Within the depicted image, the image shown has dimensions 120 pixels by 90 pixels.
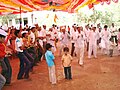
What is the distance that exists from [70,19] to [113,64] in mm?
23242

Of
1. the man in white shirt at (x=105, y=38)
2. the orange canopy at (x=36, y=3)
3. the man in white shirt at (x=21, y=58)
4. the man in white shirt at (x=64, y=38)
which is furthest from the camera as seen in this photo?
the orange canopy at (x=36, y=3)

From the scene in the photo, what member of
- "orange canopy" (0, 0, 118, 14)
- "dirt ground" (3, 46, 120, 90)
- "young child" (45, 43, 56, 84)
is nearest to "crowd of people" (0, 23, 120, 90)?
"young child" (45, 43, 56, 84)

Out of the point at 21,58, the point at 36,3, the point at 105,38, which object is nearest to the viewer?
the point at 21,58

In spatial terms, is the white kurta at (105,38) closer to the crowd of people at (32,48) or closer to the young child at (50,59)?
the crowd of people at (32,48)

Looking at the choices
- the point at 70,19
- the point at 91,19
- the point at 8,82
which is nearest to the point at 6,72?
the point at 8,82

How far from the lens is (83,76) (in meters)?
9.51

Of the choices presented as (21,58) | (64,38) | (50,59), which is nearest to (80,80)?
(50,59)

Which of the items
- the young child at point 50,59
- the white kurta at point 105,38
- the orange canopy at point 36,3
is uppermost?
the orange canopy at point 36,3

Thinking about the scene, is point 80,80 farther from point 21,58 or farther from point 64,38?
point 64,38

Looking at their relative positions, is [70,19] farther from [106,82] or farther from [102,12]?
[106,82]

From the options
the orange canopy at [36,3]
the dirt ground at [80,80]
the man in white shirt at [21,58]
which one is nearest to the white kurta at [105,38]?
the orange canopy at [36,3]

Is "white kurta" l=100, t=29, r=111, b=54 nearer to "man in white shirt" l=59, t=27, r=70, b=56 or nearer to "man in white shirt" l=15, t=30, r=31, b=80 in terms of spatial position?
"man in white shirt" l=59, t=27, r=70, b=56

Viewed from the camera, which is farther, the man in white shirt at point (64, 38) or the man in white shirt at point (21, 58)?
the man in white shirt at point (64, 38)

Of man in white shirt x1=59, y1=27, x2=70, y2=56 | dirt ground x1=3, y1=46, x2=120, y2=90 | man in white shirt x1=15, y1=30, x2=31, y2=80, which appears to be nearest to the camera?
dirt ground x1=3, y1=46, x2=120, y2=90
